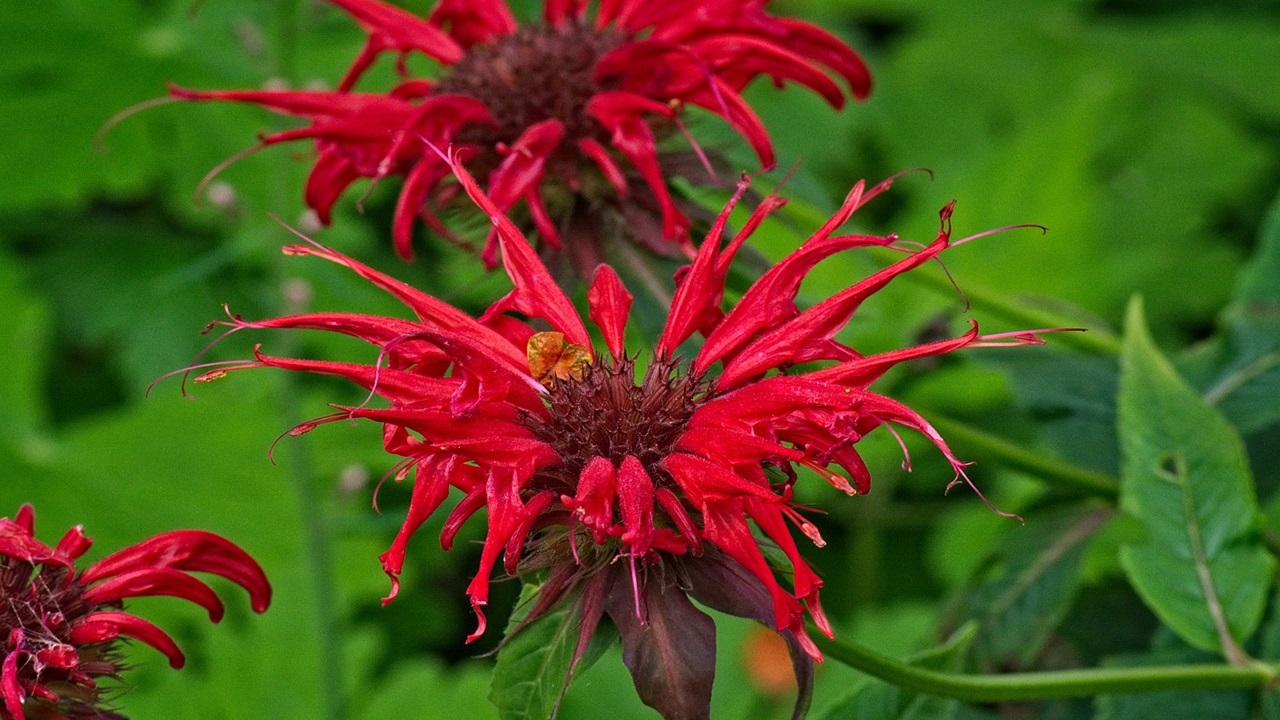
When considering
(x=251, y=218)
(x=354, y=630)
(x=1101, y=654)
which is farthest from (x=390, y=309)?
(x=1101, y=654)

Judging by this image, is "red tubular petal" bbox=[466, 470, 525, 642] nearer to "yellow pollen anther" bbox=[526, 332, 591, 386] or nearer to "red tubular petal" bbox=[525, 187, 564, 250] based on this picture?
"yellow pollen anther" bbox=[526, 332, 591, 386]

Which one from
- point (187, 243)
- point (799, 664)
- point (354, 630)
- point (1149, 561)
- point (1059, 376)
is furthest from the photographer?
point (187, 243)

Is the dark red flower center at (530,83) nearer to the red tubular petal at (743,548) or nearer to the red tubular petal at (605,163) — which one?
the red tubular petal at (605,163)

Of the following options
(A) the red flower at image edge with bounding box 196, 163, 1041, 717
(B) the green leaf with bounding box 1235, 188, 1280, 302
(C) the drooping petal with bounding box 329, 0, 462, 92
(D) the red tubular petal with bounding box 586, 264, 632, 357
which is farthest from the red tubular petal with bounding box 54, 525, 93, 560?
(B) the green leaf with bounding box 1235, 188, 1280, 302

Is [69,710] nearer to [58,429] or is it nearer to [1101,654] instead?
[1101,654]

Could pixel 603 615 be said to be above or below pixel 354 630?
below
